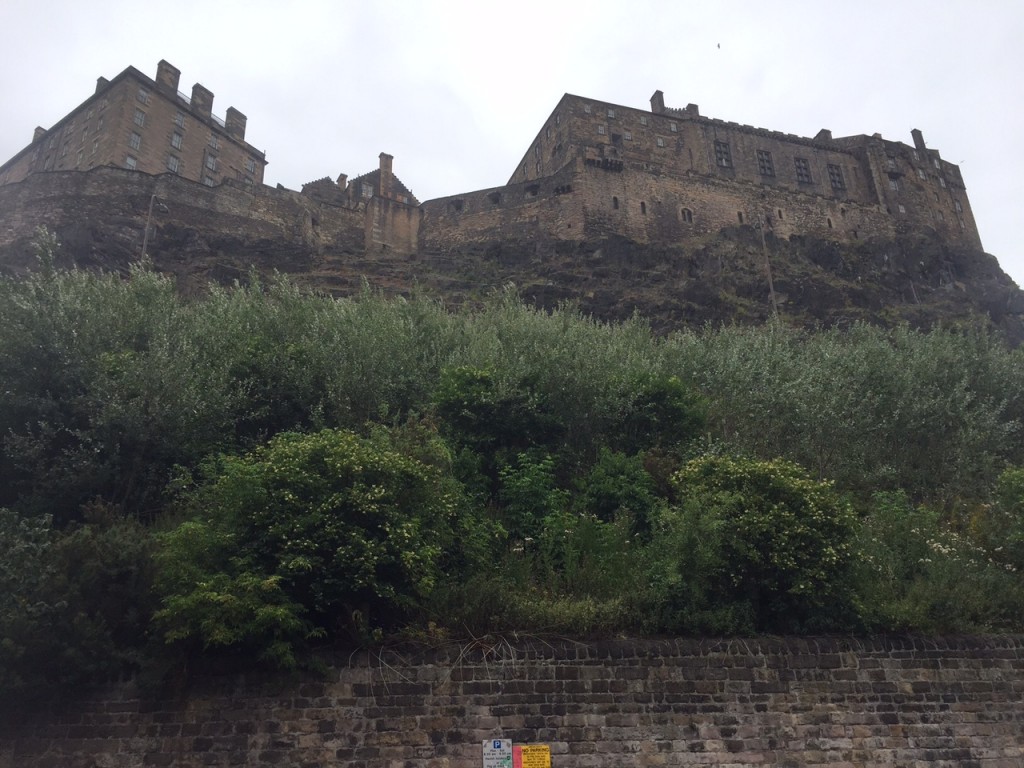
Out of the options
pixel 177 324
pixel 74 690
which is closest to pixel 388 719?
pixel 74 690

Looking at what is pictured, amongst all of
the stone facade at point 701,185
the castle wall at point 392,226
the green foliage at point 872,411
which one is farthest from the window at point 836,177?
the green foliage at point 872,411

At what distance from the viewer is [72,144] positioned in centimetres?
4472

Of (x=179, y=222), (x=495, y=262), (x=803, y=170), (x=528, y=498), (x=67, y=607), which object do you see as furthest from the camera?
(x=803, y=170)

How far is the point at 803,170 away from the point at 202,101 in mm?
37343

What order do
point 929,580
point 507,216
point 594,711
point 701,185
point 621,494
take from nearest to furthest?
1. point 594,711
2. point 929,580
3. point 621,494
4. point 507,216
5. point 701,185

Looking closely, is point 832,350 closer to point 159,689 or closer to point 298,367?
point 298,367

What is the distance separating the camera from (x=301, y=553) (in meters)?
10.8

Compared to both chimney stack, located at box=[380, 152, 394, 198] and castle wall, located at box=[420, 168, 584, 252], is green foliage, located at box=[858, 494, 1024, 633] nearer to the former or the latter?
castle wall, located at box=[420, 168, 584, 252]

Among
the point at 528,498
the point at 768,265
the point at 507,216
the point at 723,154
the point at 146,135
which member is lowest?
the point at 528,498

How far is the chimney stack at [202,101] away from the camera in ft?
157

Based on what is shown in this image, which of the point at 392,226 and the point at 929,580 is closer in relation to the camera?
the point at 929,580

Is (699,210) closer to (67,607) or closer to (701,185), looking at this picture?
(701,185)

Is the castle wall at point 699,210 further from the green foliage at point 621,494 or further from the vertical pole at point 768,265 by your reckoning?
the green foliage at point 621,494

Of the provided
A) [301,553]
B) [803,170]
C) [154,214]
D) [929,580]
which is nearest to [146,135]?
[154,214]
